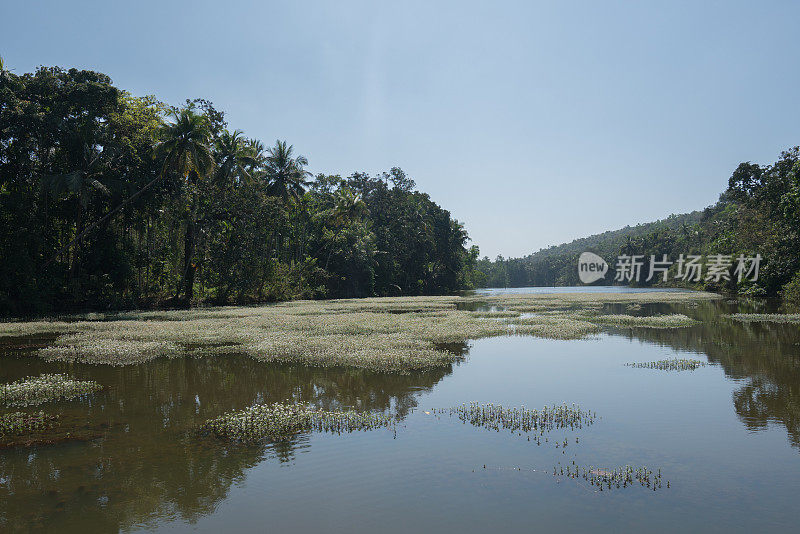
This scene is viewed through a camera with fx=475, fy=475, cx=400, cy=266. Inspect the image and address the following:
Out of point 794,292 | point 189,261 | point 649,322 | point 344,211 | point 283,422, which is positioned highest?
point 344,211

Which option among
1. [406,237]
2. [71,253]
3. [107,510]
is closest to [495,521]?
[107,510]

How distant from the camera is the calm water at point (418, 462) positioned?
20.4 ft

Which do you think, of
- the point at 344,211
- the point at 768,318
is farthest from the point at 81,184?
the point at 768,318

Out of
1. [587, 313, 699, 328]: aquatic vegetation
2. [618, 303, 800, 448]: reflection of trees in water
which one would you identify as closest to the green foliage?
[618, 303, 800, 448]: reflection of trees in water

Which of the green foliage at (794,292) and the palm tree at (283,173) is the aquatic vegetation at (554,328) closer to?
the green foliage at (794,292)

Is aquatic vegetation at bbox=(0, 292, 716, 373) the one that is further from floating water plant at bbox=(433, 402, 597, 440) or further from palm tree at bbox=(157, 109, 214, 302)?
palm tree at bbox=(157, 109, 214, 302)

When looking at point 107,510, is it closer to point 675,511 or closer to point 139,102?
point 675,511

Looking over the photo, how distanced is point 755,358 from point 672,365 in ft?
13.0

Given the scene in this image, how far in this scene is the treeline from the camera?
35062mm

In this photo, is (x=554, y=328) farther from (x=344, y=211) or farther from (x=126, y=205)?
(x=344, y=211)

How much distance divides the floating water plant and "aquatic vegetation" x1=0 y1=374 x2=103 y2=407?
978cm

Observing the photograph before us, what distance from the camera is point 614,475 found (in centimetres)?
739

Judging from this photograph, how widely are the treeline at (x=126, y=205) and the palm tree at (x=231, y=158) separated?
0.44 feet

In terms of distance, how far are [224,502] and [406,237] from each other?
89.4m
